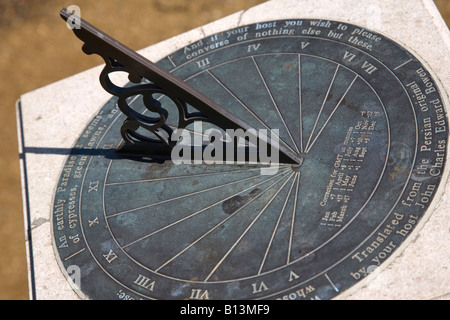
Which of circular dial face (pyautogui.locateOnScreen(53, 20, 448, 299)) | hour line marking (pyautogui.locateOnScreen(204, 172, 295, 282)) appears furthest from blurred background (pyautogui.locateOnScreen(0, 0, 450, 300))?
hour line marking (pyautogui.locateOnScreen(204, 172, 295, 282))

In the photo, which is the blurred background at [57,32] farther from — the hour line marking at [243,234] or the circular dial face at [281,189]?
the hour line marking at [243,234]

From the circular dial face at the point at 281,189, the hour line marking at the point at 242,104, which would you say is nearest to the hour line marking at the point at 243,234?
the circular dial face at the point at 281,189

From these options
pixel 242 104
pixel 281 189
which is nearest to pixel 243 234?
pixel 281 189

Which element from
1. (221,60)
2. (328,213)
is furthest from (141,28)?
(328,213)

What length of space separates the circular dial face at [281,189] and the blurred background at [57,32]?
7.88ft

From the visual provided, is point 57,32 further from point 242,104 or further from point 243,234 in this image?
point 243,234

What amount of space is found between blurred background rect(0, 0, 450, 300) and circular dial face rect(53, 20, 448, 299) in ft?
7.88

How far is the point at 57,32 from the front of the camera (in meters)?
8.77

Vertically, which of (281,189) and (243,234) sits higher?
(281,189)

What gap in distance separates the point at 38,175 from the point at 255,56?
2460 millimetres

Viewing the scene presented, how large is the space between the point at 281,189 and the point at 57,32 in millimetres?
5309

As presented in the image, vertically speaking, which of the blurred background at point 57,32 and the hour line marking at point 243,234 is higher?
the blurred background at point 57,32

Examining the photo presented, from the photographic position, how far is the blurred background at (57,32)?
8.22m

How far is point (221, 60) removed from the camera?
618 cm
